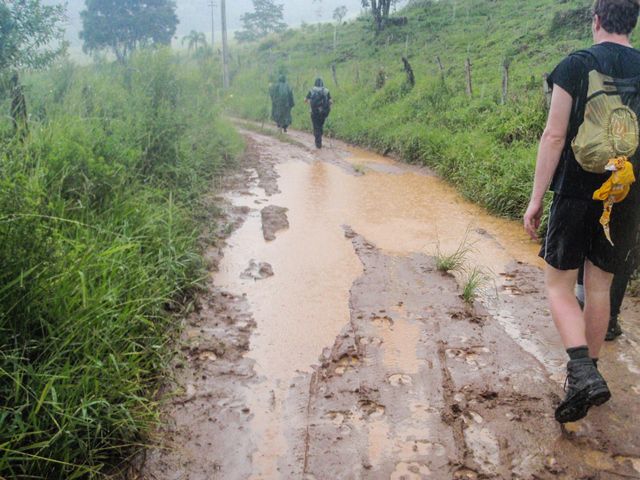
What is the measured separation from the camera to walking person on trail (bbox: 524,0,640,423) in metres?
2.34

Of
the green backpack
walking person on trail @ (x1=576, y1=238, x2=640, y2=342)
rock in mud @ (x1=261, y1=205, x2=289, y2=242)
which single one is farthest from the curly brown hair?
rock in mud @ (x1=261, y1=205, x2=289, y2=242)

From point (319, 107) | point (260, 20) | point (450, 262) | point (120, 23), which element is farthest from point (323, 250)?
point (260, 20)

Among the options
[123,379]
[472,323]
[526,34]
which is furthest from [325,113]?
[123,379]

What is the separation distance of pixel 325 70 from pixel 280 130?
858 cm

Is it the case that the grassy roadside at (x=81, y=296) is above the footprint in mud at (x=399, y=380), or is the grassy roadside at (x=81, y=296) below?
above

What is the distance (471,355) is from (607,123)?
1.53 meters

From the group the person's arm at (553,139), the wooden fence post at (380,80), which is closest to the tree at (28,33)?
the person's arm at (553,139)

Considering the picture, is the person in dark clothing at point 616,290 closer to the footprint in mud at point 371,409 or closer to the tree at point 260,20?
the footprint in mud at point 371,409

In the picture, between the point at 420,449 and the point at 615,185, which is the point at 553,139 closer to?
the point at 615,185

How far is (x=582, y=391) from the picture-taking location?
2.31 metres

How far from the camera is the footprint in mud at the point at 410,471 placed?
2.20 meters

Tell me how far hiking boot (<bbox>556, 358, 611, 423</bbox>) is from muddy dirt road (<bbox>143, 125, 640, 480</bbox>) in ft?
0.42

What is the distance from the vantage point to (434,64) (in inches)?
690

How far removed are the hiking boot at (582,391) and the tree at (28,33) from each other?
874cm
